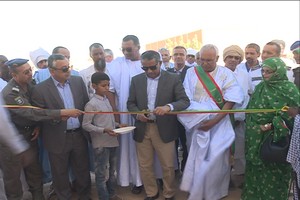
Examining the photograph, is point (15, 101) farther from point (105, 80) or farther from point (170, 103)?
point (170, 103)

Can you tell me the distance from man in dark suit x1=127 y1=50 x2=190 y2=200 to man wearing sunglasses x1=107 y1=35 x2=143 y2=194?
0.32 metres

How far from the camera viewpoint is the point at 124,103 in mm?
4445

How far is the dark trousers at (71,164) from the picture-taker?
3.91 meters

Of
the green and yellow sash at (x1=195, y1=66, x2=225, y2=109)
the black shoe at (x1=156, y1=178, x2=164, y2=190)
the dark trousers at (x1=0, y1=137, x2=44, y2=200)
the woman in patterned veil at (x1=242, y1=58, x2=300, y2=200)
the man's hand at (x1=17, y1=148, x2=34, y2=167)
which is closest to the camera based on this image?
the woman in patterned veil at (x1=242, y1=58, x2=300, y2=200)

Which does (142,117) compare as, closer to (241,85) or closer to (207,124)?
(207,124)

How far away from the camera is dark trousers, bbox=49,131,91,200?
3.91 metres

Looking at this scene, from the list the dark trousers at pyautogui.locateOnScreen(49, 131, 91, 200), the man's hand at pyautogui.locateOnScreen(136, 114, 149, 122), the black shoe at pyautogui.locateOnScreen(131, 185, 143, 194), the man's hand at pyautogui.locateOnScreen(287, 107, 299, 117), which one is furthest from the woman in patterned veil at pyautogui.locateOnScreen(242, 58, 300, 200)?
the dark trousers at pyautogui.locateOnScreen(49, 131, 91, 200)

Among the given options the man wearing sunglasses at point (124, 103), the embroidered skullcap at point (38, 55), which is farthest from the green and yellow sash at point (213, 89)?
the embroidered skullcap at point (38, 55)

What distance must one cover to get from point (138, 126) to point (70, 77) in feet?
3.58

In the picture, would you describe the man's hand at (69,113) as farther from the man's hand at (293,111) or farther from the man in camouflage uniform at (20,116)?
the man's hand at (293,111)

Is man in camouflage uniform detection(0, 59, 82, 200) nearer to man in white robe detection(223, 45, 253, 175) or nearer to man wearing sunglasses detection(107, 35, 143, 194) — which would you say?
man wearing sunglasses detection(107, 35, 143, 194)

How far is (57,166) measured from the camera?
393cm

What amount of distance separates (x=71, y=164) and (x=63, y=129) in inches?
21.7

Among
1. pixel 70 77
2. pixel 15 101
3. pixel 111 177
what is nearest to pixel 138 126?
pixel 111 177
